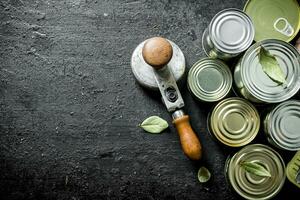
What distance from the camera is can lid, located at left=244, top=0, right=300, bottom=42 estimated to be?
1756 mm

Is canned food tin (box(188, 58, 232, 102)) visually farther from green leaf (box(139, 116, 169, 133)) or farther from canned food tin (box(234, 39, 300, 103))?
green leaf (box(139, 116, 169, 133))

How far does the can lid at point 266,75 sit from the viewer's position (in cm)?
163

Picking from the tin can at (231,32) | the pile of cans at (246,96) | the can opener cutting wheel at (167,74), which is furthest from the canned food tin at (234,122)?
the tin can at (231,32)

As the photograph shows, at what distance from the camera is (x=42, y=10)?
1897 mm

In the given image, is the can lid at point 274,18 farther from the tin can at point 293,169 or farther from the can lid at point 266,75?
the tin can at point 293,169

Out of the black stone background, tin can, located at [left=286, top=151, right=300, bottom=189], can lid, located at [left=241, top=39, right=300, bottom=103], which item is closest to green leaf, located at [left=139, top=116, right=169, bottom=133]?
the black stone background

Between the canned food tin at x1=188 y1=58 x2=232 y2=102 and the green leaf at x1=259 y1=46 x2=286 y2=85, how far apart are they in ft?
0.59

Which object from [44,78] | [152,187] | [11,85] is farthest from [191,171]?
[11,85]

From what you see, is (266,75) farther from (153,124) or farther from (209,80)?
(153,124)

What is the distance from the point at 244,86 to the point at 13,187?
3.60ft

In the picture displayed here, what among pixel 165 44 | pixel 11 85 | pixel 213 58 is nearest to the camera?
pixel 165 44

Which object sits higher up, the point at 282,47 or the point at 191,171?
the point at 282,47

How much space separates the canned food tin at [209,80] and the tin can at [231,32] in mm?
82

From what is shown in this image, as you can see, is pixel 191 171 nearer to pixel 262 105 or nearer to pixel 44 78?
pixel 262 105
